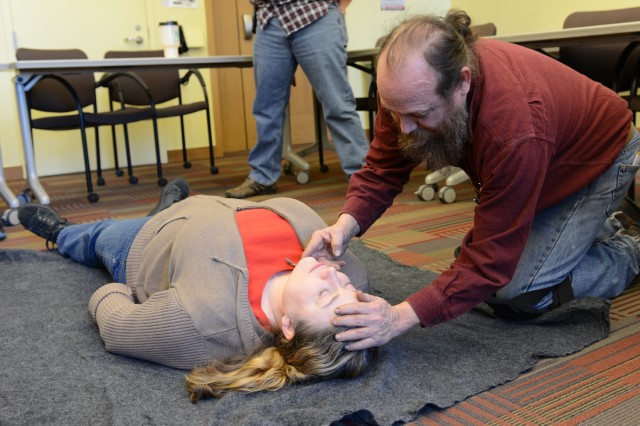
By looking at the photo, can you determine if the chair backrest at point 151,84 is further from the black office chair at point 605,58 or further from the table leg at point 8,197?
the black office chair at point 605,58

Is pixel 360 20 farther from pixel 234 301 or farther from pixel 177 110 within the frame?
pixel 234 301

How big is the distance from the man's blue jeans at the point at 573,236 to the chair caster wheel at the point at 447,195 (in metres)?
1.46

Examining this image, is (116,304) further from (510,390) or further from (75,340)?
(510,390)

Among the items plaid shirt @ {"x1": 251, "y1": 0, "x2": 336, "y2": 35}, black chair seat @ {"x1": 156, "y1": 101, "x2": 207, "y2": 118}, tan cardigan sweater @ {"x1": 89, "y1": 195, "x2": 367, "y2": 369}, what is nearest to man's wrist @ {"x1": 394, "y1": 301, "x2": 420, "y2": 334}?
tan cardigan sweater @ {"x1": 89, "y1": 195, "x2": 367, "y2": 369}

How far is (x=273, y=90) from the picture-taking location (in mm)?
3389

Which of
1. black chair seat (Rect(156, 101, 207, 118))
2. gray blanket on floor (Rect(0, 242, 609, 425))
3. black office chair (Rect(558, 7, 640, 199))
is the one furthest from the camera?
black chair seat (Rect(156, 101, 207, 118))

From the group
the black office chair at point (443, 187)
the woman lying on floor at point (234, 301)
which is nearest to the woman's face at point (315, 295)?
the woman lying on floor at point (234, 301)

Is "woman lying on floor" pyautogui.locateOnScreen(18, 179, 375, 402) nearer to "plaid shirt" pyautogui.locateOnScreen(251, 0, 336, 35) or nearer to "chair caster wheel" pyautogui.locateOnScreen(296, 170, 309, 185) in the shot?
"plaid shirt" pyautogui.locateOnScreen(251, 0, 336, 35)

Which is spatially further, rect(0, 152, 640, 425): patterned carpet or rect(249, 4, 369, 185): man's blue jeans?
rect(249, 4, 369, 185): man's blue jeans

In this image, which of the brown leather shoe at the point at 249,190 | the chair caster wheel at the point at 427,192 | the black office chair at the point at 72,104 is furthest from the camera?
the black office chair at the point at 72,104

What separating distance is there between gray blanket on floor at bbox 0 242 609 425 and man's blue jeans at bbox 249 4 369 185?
1560mm

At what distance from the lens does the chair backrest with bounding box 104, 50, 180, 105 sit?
14.8 feet

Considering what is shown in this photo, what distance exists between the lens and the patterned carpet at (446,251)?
1.21 meters

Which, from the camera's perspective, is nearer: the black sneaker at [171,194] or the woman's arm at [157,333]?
the woman's arm at [157,333]
